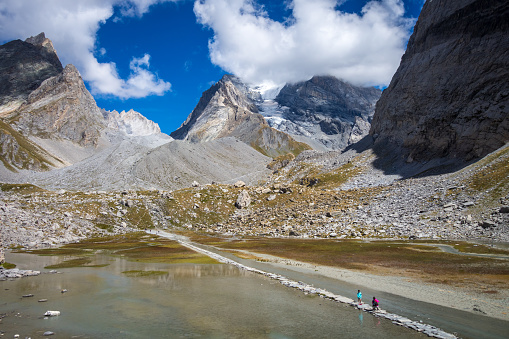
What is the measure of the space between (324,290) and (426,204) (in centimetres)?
7597

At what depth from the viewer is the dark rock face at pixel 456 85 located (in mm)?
133750

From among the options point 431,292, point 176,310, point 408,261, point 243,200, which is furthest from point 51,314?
point 243,200

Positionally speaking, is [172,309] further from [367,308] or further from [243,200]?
[243,200]

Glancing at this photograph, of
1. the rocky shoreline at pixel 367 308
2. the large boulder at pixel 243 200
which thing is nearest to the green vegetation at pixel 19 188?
the large boulder at pixel 243 200

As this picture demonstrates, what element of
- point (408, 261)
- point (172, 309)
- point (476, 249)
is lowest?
point (172, 309)

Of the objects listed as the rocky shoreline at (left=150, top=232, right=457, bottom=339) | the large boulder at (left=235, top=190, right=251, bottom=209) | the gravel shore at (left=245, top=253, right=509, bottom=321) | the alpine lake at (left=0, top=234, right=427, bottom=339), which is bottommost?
the alpine lake at (left=0, top=234, right=427, bottom=339)

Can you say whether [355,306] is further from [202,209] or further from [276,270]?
[202,209]

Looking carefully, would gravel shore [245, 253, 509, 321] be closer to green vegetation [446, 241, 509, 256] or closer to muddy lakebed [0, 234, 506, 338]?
muddy lakebed [0, 234, 506, 338]

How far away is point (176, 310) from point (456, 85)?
589 feet

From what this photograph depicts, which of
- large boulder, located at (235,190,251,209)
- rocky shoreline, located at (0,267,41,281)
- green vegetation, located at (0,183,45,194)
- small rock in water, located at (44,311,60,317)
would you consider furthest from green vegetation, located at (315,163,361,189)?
green vegetation, located at (0,183,45,194)

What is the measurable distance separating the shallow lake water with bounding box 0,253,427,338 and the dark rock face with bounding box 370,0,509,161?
137m

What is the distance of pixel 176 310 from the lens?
27484mm

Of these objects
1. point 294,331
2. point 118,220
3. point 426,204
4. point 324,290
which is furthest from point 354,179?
point 294,331

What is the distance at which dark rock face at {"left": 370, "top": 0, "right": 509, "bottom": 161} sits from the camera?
134m
